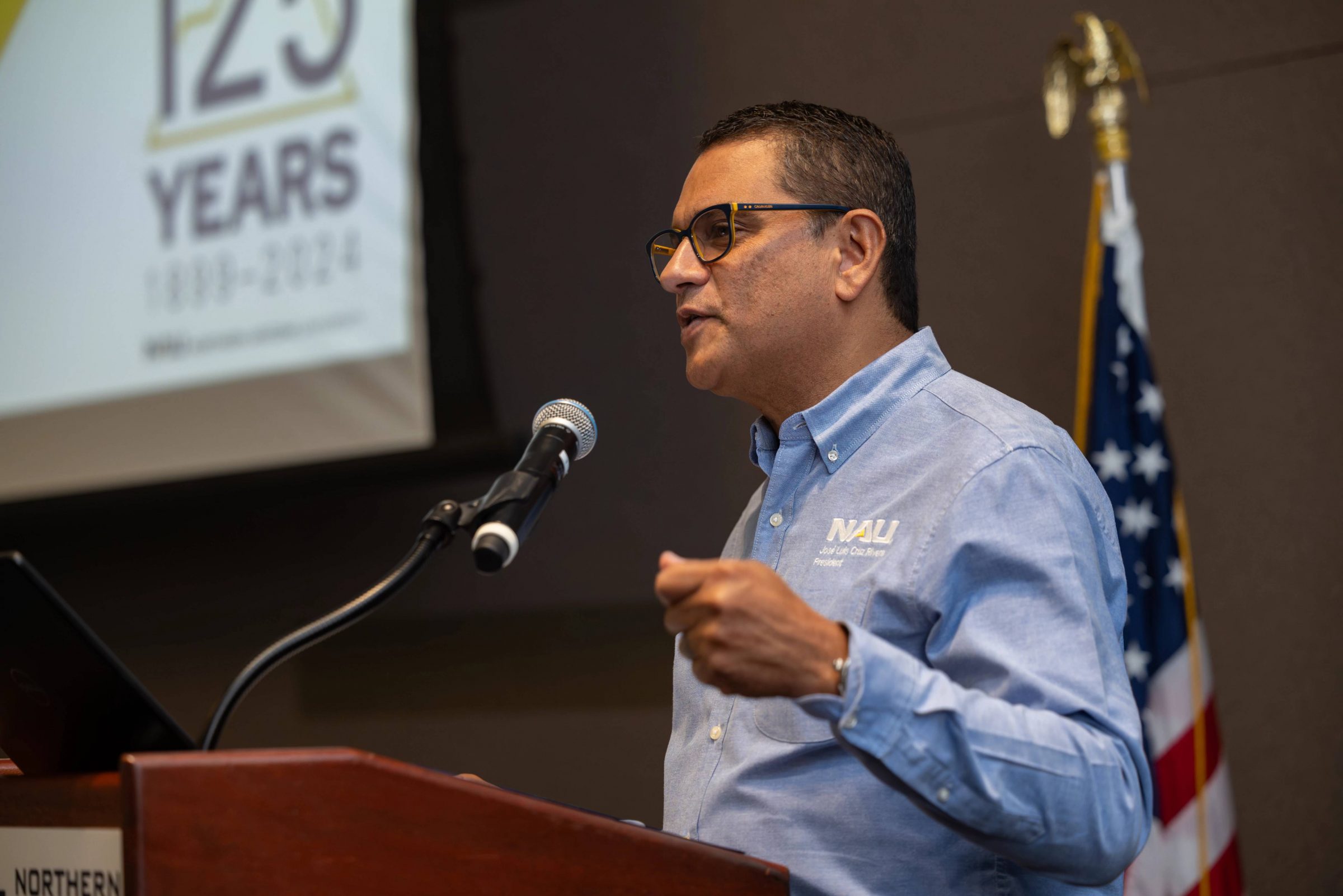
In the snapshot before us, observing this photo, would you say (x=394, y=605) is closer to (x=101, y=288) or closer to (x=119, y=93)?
(x=101, y=288)

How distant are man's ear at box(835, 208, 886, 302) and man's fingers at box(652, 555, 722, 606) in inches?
26.8

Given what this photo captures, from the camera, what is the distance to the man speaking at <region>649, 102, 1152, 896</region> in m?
0.89

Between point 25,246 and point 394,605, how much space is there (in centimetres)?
146

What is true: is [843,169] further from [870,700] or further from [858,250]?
[870,700]

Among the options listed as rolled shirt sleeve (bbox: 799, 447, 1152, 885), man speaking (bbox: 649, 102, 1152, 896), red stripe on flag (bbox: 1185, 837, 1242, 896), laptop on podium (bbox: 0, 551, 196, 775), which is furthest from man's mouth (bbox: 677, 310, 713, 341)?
red stripe on flag (bbox: 1185, 837, 1242, 896)

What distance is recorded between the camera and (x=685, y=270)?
143cm

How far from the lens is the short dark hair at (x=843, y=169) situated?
1.44 meters

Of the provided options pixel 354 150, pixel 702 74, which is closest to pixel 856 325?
pixel 702 74

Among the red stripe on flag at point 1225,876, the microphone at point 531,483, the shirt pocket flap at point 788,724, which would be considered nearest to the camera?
the microphone at point 531,483

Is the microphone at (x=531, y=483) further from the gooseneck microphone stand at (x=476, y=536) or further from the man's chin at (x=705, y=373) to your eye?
the man's chin at (x=705, y=373)

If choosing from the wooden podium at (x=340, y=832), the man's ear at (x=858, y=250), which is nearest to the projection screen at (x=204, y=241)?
the man's ear at (x=858, y=250)

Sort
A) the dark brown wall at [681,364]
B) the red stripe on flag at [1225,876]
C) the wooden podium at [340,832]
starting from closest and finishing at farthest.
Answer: the wooden podium at [340,832]
the red stripe on flag at [1225,876]
the dark brown wall at [681,364]

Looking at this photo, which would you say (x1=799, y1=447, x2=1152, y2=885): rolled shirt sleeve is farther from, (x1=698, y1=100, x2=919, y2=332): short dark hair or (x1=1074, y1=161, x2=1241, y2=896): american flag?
(x1=1074, y1=161, x2=1241, y2=896): american flag

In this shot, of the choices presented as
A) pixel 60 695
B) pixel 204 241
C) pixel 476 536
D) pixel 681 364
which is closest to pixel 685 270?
pixel 476 536
